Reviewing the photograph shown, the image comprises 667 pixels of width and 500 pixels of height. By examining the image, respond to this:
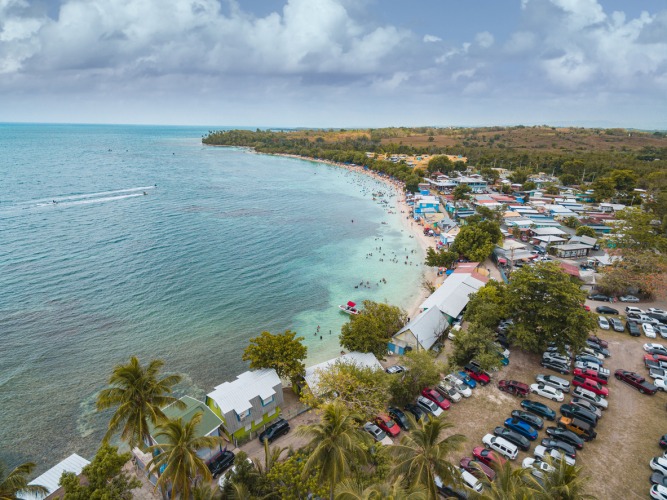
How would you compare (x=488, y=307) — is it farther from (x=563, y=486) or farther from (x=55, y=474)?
(x=55, y=474)

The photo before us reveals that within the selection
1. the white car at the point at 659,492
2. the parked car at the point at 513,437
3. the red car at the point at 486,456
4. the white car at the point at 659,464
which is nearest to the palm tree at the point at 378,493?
the red car at the point at 486,456

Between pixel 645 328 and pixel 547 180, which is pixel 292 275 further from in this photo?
pixel 547 180

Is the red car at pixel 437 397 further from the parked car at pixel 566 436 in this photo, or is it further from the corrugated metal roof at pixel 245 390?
the corrugated metal roof at pixel 245 390

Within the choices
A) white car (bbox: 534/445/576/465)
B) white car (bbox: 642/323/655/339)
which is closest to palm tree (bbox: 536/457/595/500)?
white car (bbox: 534/445/576/465)

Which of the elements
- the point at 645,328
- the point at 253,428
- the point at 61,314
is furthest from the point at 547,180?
the point at 61,314

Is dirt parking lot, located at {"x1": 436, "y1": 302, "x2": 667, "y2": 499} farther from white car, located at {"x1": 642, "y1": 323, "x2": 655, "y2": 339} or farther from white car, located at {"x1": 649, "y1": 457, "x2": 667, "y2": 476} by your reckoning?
white car, located at {"x1": 642, "y1": 323, "x2": 655, "y2": 339}
